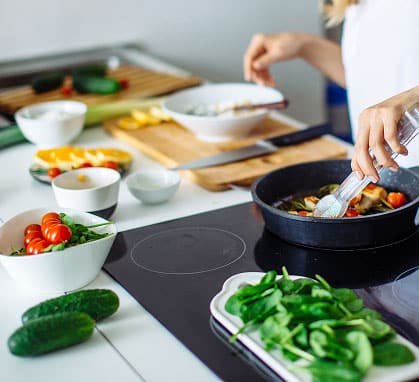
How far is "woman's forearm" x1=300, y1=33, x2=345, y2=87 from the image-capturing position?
6.72 feet

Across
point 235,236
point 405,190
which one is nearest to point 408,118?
point 405,190

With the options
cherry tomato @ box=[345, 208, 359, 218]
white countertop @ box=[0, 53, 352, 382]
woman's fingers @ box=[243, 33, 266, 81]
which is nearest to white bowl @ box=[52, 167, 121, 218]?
white countertop @ box=[0, 53, 352, 382]

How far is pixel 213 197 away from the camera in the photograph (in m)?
1.59

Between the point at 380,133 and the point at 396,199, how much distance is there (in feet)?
0.71

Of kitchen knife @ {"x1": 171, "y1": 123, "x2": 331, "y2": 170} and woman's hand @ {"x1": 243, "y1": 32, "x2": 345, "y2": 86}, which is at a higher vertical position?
woman's hand @ {"x1": 243, "y1": 32, "x2": 345, "y2": 86}

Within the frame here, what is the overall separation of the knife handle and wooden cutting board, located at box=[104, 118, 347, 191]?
0.01 metres

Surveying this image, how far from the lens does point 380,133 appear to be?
1.22 metres

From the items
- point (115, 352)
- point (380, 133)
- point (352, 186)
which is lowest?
point (115, 352)

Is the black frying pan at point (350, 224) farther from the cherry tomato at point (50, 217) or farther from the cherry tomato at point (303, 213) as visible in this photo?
the cherry tomato at point (50, 217)

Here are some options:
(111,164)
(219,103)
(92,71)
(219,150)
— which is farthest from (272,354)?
(92,71)

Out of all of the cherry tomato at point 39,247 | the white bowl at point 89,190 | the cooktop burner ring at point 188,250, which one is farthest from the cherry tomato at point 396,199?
the cherry tomato at point 39,247

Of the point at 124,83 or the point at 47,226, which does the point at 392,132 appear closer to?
the point at 47,226

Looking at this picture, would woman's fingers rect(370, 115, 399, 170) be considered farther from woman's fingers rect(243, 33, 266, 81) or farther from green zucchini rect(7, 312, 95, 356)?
woman's fingers rect(243, 33, 266, 81)

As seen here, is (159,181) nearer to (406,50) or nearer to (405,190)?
(405,190)
